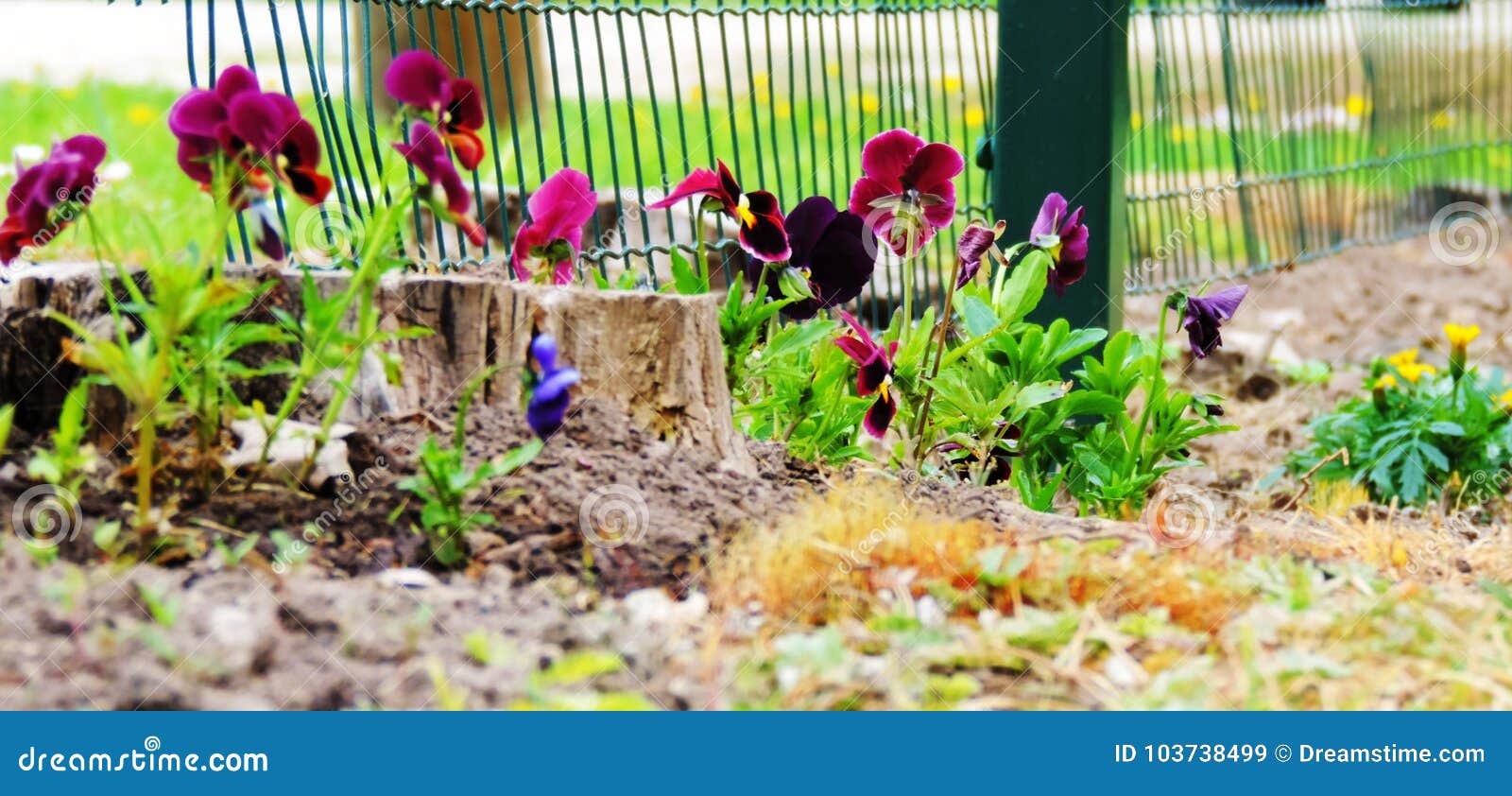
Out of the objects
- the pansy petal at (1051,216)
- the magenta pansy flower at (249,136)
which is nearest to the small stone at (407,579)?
the magenta pansy flower at (249,136)

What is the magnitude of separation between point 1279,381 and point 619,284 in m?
2.66

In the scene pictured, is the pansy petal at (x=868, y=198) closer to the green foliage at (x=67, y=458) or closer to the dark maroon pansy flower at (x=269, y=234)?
the dark maroon pansy flower at (x=269, y=234)

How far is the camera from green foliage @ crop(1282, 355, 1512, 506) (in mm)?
3305

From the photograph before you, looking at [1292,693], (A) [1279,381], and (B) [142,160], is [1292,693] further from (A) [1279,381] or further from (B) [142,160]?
(B) [142,160]

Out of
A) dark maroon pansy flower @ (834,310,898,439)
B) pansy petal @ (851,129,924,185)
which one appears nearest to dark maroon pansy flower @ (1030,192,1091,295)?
pansy petal @ (851,129,924,185)

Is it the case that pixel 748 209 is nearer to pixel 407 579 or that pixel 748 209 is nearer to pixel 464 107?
pixel 464 107

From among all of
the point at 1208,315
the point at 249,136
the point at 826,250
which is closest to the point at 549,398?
the point at 249,136

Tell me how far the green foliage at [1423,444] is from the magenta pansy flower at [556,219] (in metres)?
1.90

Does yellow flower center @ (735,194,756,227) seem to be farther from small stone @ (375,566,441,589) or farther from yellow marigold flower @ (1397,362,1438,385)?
yellow marigold flower @ (1397,362,1438,385)

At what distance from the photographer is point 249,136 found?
2020 mm

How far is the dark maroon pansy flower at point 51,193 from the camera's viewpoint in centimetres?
206

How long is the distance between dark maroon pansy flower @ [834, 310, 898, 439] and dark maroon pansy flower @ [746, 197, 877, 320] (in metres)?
0.20

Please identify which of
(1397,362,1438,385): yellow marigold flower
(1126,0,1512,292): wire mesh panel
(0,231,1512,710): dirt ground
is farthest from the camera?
(1126,0,1512,292): wire mesh panel

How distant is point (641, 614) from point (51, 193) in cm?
105
